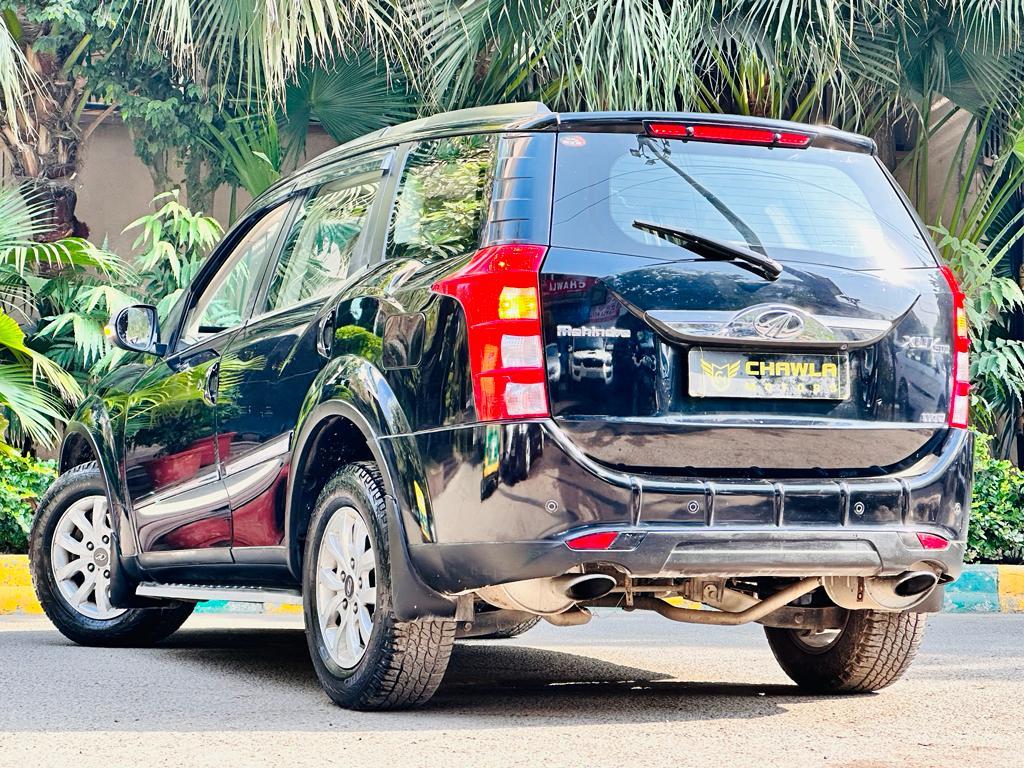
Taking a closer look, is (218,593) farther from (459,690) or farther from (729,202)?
(729,202)

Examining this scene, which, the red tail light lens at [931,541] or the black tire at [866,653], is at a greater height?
the red tail light lens at [931,541]

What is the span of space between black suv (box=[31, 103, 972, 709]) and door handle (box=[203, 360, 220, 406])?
373 mm

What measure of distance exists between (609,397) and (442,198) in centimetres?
95

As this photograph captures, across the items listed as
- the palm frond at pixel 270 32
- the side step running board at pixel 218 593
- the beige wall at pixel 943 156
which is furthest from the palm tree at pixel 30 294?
the beige wall at pixel 943 156

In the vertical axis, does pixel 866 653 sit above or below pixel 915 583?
below

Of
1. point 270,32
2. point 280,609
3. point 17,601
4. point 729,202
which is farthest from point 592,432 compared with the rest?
point 270,32

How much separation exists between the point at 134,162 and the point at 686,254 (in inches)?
417

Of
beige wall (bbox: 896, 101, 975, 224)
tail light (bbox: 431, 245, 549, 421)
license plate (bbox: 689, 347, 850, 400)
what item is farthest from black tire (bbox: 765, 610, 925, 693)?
beige wall (bbox: 896, 101, 975, 224)

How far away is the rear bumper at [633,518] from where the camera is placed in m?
4.31

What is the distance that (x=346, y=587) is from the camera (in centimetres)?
500

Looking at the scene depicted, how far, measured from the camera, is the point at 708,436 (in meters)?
4.43

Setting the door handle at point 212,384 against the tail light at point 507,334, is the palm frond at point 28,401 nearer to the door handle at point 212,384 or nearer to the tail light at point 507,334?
the door handle at point 212,384

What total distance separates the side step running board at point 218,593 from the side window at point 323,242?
100 cm

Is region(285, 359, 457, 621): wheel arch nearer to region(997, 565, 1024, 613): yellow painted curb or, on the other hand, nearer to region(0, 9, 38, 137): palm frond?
region(997, 565, 1024, 613): yellow painted curb
